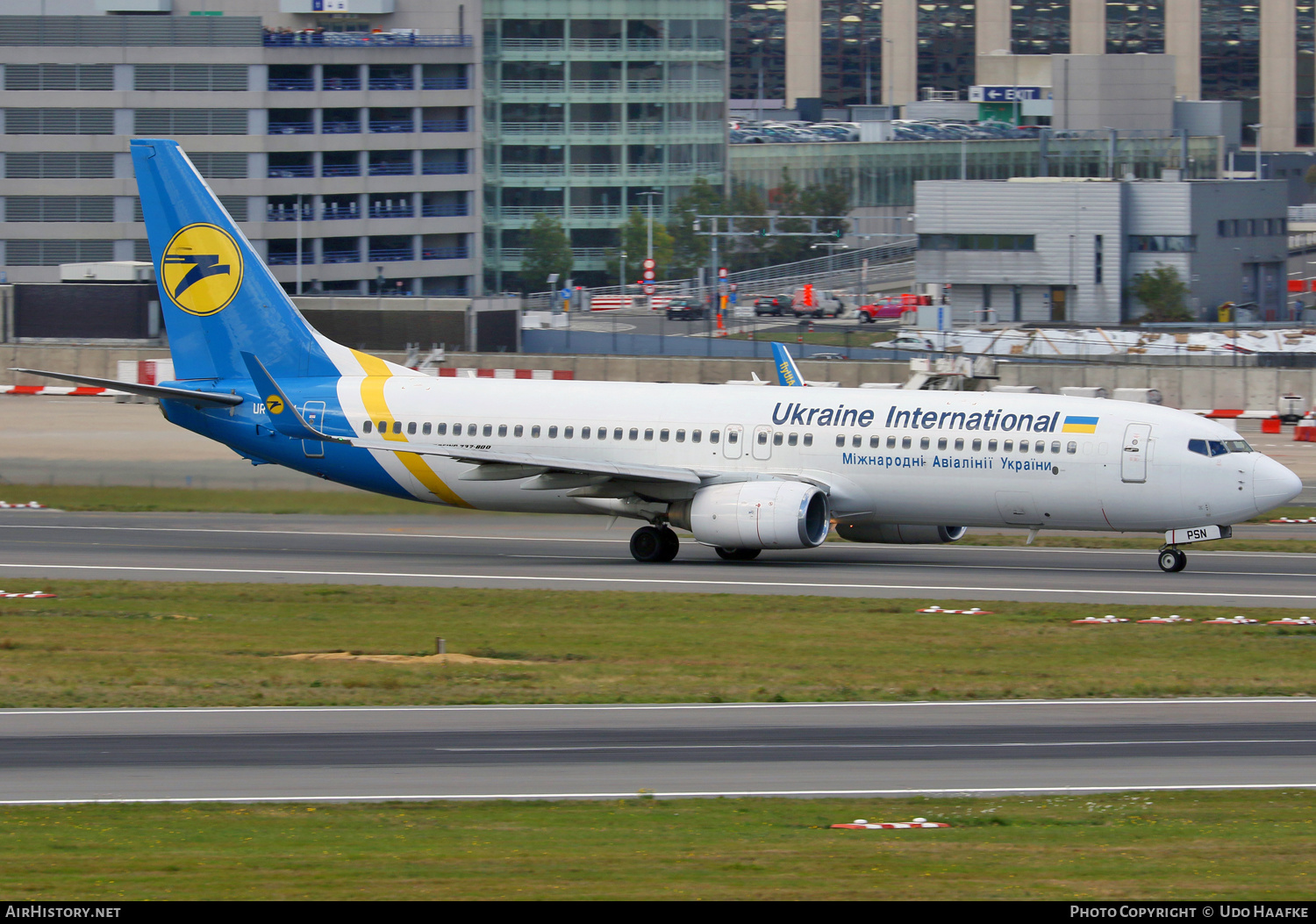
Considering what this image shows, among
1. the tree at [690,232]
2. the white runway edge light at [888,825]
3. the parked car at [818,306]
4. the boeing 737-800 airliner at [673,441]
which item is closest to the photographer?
the white runway edge light at [888,825]

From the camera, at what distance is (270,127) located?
409 feet

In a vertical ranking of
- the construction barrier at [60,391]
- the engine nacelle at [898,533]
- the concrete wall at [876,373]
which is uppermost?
the concrete wall at [876,373]

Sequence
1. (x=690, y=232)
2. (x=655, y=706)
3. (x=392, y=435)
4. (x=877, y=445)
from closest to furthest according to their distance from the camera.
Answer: (x=655, y=706)
(x=877, y=445)
(x=392, y=435)
(x=690, y=232)

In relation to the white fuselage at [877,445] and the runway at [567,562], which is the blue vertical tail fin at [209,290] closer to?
the white fuselage at [877,445]

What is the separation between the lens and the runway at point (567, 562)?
124 ft

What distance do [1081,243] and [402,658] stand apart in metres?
103

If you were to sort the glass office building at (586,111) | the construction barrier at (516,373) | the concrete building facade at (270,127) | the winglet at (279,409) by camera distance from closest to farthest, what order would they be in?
the winglet at (279,409), the construction barrier at (516,373), the concrete building facade at (270,127), the glass office building at (586,111)

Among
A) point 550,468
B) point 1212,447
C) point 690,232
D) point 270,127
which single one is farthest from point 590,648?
point 690,232

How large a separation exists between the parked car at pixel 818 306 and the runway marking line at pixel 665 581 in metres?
86.6

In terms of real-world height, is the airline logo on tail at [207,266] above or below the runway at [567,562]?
above

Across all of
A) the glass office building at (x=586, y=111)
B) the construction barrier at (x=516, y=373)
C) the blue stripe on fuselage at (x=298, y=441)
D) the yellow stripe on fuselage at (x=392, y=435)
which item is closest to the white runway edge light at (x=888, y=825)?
the yellow stripe on fuselage at (x=392, y=435)

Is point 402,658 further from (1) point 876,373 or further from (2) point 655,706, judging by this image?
(1) point 876,373
